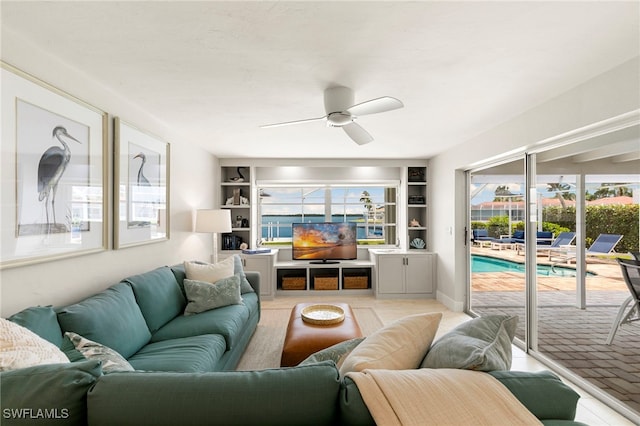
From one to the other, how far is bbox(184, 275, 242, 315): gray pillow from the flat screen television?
7.82ft

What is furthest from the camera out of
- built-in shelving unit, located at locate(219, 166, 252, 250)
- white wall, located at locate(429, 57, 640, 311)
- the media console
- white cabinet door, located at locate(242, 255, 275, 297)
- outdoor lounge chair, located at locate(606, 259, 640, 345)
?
built-in shelving unit, located at locate(219, 166, 252, 250)

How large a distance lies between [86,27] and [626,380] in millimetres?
4194

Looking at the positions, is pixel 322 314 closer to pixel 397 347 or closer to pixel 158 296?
pixel 158 296

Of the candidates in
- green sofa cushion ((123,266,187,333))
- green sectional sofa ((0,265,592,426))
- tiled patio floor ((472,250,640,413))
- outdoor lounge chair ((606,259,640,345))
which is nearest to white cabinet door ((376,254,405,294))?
tiled patio floor ((472,250,640,413))

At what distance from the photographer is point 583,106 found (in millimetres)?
2318

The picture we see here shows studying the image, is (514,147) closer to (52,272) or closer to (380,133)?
(380,133)

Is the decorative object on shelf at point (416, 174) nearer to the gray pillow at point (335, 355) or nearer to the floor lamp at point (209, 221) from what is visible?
the floor lamp at point (209, 221)

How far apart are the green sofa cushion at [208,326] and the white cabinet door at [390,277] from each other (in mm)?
2896

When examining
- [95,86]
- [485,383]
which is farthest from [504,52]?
[95,86]

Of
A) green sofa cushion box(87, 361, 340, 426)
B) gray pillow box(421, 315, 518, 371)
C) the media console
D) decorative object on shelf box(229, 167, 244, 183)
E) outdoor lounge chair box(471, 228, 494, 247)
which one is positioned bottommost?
the media console

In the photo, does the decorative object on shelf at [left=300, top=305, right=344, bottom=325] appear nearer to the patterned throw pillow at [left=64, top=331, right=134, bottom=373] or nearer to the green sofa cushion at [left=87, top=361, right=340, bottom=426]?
the patterned throw pillow at [left=64, top=331, right=134, bottom=373]

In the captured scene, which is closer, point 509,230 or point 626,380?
point 626,380

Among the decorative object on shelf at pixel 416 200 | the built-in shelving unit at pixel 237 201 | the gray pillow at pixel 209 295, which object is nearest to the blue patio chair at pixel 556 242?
the decorative object on shelf at pixel 416 200

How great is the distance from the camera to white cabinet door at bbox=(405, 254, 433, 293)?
205 inches
